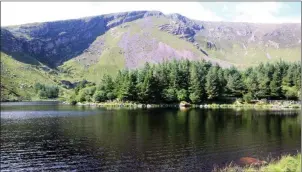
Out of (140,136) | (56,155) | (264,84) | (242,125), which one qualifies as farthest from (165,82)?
(56,155)

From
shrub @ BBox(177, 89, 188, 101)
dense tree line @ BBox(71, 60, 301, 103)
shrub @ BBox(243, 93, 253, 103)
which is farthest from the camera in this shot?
shrub @ BBox(177, 89, 188, 101)

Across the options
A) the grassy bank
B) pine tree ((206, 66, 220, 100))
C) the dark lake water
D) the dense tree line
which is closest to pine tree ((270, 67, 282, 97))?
the dense tree line

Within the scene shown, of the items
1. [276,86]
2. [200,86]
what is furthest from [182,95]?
[276,86]

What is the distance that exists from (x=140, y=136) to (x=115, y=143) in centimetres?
959

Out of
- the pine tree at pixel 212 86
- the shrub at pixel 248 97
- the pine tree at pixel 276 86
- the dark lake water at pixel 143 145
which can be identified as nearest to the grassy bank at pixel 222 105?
the shrub at pixel 248 97

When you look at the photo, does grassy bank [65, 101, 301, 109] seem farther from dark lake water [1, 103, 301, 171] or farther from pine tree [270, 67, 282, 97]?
dark lake water [1, 103, 301, 171]

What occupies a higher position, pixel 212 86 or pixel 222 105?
pixel 212 86

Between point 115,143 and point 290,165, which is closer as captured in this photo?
point 290,165

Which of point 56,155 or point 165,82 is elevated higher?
point 165,82

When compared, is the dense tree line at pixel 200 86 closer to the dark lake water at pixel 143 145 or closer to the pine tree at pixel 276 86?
the pine tree at pixel 276 86

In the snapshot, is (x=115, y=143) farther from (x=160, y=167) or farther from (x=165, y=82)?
(x=165, y=82)

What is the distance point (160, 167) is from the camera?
47219 mm

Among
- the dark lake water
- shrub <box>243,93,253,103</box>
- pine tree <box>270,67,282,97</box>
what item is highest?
pine tree <box>270,67,282,97</box>

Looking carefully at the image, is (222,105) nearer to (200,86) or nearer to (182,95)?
(200,86)
